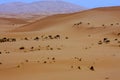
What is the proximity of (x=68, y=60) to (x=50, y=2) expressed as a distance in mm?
117353

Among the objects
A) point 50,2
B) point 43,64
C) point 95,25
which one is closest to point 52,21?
point 95,25

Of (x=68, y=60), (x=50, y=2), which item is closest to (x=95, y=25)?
(x=68, y=60)

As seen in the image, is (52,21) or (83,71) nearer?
(83,71)

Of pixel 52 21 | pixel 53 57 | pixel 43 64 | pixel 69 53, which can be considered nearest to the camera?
pixel 43 64

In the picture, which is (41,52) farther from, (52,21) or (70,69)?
(52,21)

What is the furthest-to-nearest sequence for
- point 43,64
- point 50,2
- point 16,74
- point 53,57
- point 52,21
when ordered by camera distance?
point 50,2 < point 52,21 < point 53,57 < point 43,64 < point 16,74

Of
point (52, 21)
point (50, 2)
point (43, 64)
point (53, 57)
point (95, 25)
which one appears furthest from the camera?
point (50, 2)

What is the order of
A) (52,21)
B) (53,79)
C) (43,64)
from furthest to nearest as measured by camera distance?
(52,21) → (43,64) → (53,79)

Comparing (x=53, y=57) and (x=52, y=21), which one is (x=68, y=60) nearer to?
(x=53, y=57)

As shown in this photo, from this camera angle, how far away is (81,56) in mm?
8977

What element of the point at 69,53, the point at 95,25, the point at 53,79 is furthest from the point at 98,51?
the point at 95,25

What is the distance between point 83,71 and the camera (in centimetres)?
739

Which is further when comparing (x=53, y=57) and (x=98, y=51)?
(x=98, y=51)

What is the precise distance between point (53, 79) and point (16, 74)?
3.28 feet
